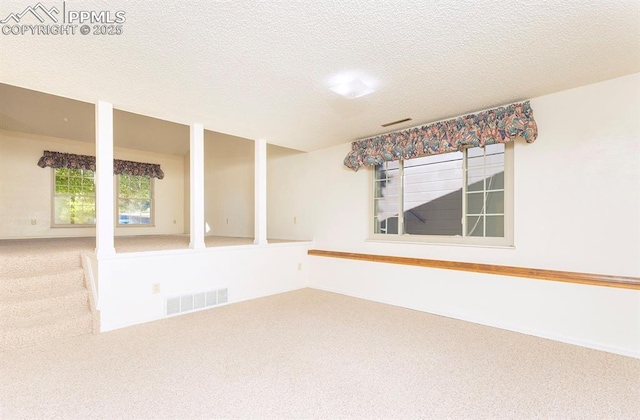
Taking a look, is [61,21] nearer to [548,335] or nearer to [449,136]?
[449,136]

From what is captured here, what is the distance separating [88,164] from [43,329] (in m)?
4.67

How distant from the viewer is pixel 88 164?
6.36 m

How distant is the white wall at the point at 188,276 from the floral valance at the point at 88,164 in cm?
426

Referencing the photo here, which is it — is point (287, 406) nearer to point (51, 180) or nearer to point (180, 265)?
point (180, 265)

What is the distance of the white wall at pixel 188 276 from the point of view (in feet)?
10.5

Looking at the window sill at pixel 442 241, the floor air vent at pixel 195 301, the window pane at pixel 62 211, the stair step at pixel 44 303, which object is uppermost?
the window pane at pixel 62 211

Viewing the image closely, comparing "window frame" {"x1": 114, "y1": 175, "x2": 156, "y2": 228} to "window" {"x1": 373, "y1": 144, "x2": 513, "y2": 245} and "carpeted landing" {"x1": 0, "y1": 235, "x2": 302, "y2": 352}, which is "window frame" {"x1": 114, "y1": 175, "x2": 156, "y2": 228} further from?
"window" {"x1": 373, "y1": 144, "x2": 513, "y2": 245}

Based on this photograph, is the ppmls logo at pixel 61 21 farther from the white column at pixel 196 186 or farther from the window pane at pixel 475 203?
the window pane at pixel 475 203

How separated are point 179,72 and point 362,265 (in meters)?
3.20

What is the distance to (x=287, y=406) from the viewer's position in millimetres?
1854

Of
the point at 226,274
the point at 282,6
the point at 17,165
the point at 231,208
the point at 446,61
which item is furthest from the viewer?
the point at 231,208

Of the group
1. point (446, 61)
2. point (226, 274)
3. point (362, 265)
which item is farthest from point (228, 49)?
point (362, 265)

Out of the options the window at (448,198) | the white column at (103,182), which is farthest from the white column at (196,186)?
the window at (448,198)

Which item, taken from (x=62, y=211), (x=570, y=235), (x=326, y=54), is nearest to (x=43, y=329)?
(x=326, y=54)
